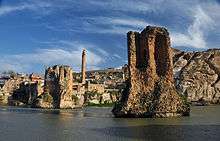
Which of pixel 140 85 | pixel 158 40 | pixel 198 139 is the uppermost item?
pixel 158 40

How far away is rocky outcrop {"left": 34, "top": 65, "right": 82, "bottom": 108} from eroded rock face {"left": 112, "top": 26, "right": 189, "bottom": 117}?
82.3 m

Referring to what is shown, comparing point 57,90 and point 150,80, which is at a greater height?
point 57,90

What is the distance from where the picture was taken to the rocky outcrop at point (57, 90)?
15188 cm

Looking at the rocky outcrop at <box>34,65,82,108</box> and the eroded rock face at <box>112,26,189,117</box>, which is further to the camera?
the rocky outcrop at <box>34,65,82,108</box>

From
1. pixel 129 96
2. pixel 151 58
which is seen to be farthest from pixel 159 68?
pixel 129 96

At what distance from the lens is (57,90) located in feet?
509

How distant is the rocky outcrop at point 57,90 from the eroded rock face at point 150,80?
8229 cm

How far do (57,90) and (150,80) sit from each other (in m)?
89.9

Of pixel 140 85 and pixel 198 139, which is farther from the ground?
pixel 140 85

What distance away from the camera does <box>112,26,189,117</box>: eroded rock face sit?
217 ft

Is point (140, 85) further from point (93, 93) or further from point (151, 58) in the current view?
point (93, 93)

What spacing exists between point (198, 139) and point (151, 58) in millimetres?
35737

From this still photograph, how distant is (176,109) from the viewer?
66625 mm

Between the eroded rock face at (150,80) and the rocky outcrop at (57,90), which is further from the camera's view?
the rocky outcrop at (57,90)
